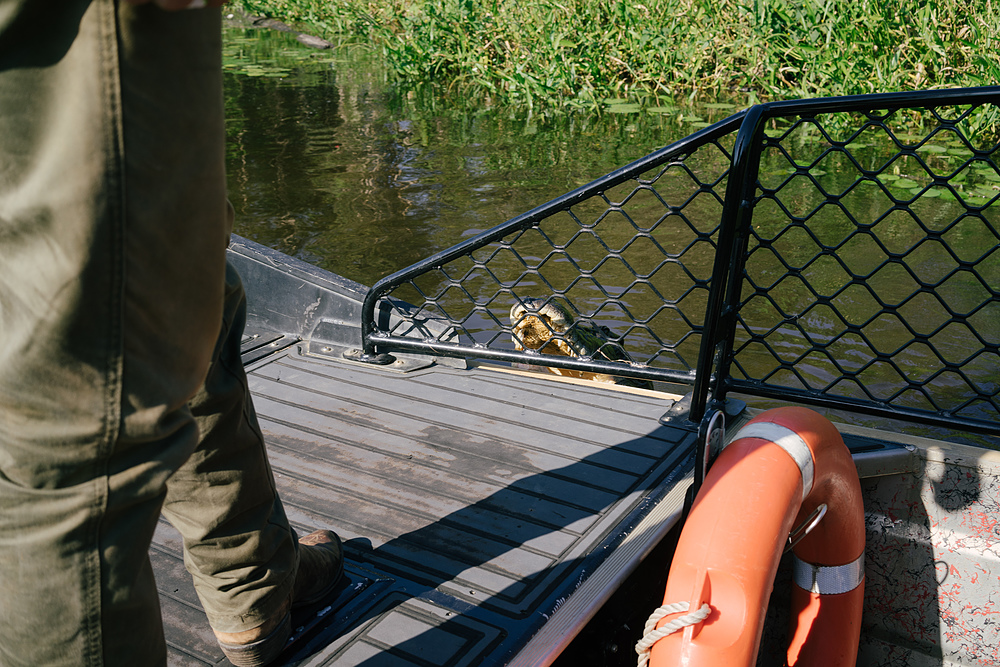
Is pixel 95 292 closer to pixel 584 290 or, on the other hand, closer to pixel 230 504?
pixel 230 504

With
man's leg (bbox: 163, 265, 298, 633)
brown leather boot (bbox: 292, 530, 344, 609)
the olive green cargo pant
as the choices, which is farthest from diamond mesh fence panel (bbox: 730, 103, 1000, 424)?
the olive green cargo pant

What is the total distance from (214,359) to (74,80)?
0.52 meters

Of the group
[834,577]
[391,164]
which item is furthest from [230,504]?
[391,164]

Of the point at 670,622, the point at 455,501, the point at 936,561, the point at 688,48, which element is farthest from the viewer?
the point at 688,48

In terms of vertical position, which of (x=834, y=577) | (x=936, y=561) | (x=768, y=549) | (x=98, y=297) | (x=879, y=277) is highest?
(x=98, y=297)

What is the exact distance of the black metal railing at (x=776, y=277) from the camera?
218 centimetres

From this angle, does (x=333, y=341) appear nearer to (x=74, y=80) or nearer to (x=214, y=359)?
(x=214, y=359)

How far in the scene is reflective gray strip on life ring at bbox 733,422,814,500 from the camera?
1.80 meters

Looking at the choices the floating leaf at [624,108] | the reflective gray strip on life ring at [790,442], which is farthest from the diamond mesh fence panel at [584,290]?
the floating leaf at [624,108]

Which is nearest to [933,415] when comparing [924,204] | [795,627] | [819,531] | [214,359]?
[819,531]

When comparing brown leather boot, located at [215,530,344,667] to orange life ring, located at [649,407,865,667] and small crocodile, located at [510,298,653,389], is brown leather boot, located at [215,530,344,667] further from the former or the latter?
small crocodile, located at [510,298,653,389]

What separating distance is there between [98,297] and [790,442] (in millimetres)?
1460

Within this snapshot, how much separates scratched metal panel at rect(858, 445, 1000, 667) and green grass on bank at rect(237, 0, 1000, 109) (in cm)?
521

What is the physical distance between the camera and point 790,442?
5.97 ft
